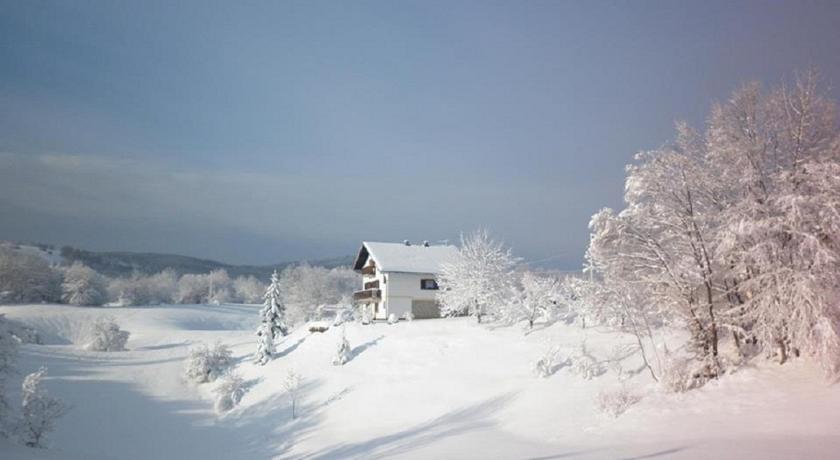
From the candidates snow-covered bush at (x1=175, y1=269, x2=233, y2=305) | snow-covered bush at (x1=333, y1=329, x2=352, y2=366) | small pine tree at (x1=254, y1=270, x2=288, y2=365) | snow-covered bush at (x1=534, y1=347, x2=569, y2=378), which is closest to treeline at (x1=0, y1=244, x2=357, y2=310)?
snow-covered bush at (x1=175, y1=269, x2=233, y2=305)

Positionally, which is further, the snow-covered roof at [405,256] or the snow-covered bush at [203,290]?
the snow-covered bush at [203,290]

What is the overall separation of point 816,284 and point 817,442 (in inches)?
263

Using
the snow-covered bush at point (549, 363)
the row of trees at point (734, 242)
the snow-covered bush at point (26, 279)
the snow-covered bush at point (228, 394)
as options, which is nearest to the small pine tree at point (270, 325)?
the snow-covered bush at point (228, 394)

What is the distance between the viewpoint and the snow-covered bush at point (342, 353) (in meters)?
43.2

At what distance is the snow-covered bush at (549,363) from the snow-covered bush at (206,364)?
33202 millimetres

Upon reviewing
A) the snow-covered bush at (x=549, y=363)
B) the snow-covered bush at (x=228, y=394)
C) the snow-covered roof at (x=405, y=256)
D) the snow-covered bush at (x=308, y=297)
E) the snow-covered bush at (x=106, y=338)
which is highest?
the snow-covered roof at (x=405, y=256)

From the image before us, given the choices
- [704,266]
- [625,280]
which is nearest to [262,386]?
[625,280]

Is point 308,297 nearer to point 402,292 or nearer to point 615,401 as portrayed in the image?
point 402,292

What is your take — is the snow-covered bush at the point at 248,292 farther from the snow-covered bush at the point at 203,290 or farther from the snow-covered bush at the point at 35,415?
the snow-covered bush at the point at 35,415

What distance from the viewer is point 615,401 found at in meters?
21.4

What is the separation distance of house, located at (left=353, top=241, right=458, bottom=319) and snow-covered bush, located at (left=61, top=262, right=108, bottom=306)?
62061 mm

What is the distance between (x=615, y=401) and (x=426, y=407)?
12.4 metres

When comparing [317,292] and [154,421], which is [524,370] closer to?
[154,421]

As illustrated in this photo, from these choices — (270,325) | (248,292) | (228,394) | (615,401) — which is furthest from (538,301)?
(248,292)
